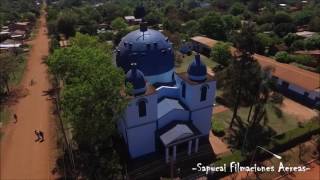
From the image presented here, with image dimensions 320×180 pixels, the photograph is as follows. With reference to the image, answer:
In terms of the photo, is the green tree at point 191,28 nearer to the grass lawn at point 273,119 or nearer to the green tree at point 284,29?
the green tree at point 284,29

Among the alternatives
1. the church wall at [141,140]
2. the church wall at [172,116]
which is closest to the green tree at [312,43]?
the church wall at [172,116]

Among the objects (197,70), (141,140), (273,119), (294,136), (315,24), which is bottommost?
(273,119)

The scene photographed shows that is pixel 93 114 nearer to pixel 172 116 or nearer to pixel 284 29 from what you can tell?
pixel 172 116

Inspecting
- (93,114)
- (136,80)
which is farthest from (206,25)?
(93,114)

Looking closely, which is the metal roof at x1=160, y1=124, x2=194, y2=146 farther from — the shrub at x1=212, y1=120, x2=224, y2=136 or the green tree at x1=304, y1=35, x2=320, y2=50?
the green tree at x1=304, y1=35, x2=320, y2=50

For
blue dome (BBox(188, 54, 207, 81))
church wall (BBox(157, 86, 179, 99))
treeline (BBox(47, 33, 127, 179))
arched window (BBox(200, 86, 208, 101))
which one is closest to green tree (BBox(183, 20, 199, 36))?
church wall (BBox(157, 86, 179, 99))

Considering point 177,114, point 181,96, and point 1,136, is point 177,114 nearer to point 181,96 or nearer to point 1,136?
point 181,96

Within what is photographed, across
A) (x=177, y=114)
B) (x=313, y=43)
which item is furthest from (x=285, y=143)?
(x=313, y=43)
